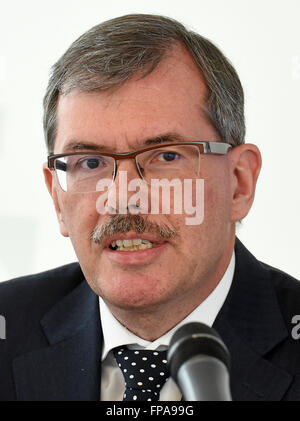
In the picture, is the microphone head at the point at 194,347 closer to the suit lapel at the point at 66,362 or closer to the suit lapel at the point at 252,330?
the suit lapel at the point at 252,330

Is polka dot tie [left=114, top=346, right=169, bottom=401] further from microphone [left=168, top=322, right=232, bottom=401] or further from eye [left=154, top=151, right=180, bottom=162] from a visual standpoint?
microphone [left=168, top=322, right=232, bottom=401]

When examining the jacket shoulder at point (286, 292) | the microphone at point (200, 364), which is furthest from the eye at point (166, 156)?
the microphone at point (200, 364)

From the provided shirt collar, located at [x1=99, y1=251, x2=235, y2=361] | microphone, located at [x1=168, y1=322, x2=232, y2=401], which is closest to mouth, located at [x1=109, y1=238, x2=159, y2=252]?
shirt collar, located at [x1=99, y1=251, x2=235, y2=361]

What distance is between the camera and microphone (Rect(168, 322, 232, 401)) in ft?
2.45

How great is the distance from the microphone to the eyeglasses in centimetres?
59

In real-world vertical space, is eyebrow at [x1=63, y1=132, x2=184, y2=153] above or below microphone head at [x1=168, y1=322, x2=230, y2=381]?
above

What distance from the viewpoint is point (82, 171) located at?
1.46 m

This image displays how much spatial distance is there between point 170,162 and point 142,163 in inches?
2.6

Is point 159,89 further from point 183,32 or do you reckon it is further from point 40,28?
point 40,28

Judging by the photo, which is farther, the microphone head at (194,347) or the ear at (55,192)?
the ear at (55,192)

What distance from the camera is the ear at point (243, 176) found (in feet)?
5.01

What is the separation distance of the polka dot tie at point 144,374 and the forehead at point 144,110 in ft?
1.53

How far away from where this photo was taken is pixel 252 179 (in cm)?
157

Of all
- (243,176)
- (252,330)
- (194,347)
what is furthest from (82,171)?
(194,347)
